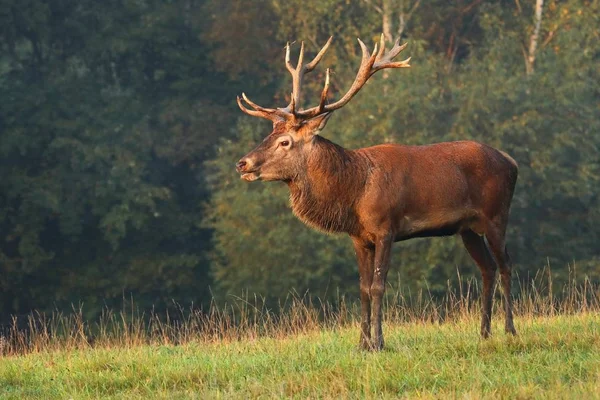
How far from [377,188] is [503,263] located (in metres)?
1.43

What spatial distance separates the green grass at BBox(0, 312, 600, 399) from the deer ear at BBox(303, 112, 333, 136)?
5.86ft

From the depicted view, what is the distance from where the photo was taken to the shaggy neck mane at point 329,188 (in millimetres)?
11086

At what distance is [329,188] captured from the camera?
1116 cm

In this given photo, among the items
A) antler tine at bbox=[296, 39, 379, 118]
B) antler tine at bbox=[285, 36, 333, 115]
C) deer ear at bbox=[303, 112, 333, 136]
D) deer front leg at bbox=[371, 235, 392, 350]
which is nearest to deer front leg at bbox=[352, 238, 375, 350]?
deer front leg at bbox=[371, 235, 392, 350]

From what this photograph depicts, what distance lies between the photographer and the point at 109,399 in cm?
905

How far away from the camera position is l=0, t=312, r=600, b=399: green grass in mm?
8695

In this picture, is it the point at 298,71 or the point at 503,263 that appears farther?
the point at 298,71

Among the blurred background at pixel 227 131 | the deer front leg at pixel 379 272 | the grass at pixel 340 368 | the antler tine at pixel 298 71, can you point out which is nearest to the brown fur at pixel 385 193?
the deer front leg at pixel 379 272

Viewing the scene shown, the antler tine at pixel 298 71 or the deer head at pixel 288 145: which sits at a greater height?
the antler tine at pixel 298 71

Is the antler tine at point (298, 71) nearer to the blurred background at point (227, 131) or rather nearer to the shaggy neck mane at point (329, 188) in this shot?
the shaggy neck mane at point (329, 188)

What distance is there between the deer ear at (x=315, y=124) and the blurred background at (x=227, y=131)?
751 inches

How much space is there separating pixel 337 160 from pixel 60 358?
2874 millimetres

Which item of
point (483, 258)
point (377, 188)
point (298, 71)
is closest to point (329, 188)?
point (377, 188)

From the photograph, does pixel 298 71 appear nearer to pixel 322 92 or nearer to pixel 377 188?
pixel 322 92
